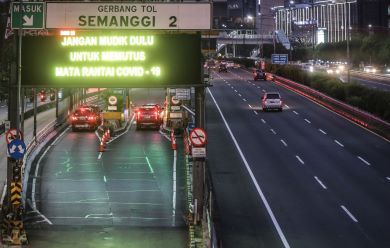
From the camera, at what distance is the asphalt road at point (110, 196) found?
70.8 ft

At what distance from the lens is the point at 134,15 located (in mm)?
22250

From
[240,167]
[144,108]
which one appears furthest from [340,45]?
[240,167]

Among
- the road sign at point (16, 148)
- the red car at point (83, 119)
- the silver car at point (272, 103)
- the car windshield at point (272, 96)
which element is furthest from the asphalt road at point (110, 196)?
the car windshield at point (272, 96)

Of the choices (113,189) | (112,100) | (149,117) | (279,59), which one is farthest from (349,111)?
(279,59)

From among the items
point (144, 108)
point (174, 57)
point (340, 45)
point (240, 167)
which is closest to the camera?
point (174, 57)

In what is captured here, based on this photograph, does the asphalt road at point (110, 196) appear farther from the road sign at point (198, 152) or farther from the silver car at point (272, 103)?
the silver car at point (272, 103)

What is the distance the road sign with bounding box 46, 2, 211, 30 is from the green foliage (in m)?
29.6

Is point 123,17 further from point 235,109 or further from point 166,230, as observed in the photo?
point 235,109

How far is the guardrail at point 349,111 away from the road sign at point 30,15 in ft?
93.7

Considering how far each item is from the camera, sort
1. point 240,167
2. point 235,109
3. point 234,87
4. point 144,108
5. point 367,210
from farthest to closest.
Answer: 1. point 234,87
2. point 235,109
3. point 144,108
4. point 240,167
5. point 367,210

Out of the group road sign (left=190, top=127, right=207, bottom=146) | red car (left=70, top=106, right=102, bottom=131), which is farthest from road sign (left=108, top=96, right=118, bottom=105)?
road sign (left=190, top=127, right=207, bottom=146)

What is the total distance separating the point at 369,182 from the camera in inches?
1227

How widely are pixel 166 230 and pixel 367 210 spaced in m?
8.70

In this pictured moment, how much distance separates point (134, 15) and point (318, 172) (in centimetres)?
1526
